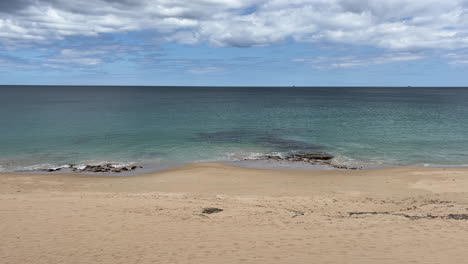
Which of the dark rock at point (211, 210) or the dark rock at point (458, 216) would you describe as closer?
the dark rock at point (458, 216)

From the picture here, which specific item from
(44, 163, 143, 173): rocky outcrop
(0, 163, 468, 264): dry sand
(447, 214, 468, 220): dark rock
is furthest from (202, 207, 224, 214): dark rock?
(44, 163, 143, 173): rocky outcrop

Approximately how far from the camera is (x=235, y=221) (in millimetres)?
14484

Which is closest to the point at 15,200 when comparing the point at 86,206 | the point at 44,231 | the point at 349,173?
the point at 86,206

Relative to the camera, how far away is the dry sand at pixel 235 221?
11344 mm

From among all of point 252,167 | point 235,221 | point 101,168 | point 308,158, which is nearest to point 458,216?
point 235,221

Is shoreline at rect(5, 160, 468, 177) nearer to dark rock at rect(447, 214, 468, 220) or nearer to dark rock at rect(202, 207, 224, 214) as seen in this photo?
dark rock at rect(202, 207, 224, 214)

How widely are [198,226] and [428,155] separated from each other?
93.2ft

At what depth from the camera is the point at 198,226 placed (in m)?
13.8

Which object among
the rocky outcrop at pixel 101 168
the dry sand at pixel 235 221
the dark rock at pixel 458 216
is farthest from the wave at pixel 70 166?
the dark rock at pixel 458 216

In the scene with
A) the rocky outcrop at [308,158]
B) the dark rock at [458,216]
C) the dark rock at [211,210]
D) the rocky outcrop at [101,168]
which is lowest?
the rocky outcrop at [101,168]

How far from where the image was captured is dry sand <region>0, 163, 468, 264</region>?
11344 millimetres

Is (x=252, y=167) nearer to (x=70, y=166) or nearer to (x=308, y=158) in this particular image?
(x=308, y=158)

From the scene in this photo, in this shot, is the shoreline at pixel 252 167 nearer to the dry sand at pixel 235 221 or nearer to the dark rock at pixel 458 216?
the dry sand at pixel 235 221

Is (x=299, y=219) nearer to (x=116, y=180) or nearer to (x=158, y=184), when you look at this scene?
(x=158, y=184)
